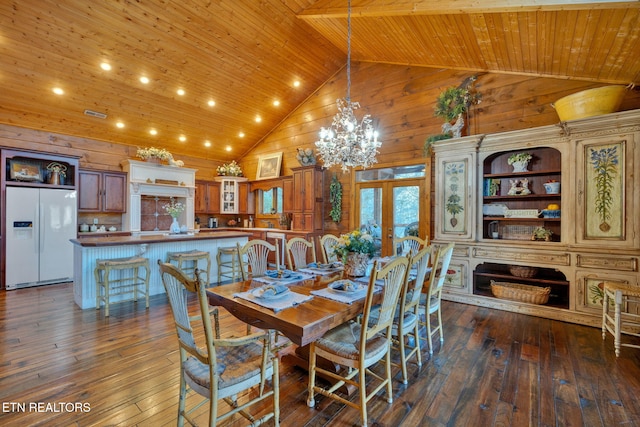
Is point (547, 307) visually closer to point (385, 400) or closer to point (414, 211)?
point (414, 211)

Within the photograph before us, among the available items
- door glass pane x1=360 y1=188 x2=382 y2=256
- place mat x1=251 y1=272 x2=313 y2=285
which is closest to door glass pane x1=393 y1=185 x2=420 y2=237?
door glass pane x1=360 y1=188 x2=382 y2=256

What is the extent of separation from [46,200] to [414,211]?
6.74 m

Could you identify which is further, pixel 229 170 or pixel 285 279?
pixel 229 170

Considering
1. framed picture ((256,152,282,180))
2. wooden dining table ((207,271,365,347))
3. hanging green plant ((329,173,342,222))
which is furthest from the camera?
framed picture ((256,152,282,180))

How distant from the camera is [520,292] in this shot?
403 cm

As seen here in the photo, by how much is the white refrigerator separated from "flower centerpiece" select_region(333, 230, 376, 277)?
5677mm

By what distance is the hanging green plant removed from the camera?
6426mm

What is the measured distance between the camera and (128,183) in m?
6.50

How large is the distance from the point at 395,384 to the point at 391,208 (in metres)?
3.72

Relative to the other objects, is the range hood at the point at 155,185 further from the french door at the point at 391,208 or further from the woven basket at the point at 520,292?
Answer: the woven basket at the point at 520,292

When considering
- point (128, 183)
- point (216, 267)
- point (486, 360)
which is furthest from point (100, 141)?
point (486, 360)

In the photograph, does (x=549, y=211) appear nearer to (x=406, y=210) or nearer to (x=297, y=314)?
(x=406, y=210)

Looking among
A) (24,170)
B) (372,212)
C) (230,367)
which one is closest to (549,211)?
(372,212)

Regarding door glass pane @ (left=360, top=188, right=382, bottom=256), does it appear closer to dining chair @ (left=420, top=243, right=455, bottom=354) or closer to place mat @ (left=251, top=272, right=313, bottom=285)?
dining chair @ (left=420, top=243, right=455, bottom=354)
